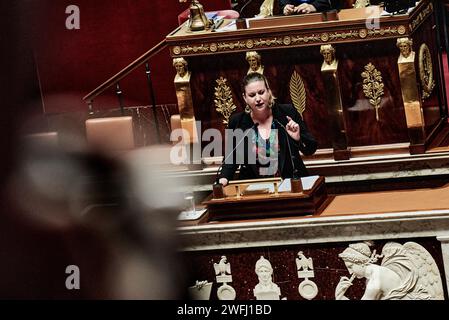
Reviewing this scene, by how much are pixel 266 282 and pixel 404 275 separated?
0.75 metres

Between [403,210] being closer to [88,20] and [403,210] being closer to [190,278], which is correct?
[190,278]

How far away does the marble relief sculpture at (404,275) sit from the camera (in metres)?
5.34

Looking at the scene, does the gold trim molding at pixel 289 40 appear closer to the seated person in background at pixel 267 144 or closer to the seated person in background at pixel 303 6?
the seated person in background at pixel 303 6

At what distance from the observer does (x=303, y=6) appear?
6.51 meters

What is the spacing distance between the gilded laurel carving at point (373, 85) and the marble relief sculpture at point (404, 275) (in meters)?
1.31

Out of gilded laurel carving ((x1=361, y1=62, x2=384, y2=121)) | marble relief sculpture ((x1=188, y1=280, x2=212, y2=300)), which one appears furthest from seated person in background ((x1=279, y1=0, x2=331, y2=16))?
marble relief sculpture ((x1=188, y1=280, x2=212, y2=300))

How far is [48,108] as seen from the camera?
8.66 m

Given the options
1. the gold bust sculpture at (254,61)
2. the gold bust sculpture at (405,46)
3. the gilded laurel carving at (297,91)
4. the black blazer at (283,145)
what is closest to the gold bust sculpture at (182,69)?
the gold bust sculpture at (254,61)

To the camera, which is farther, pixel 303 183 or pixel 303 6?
pixel 303 6

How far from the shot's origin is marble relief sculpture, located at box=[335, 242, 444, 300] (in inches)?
210

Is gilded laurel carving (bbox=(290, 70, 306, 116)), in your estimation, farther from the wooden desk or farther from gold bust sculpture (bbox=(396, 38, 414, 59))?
gold bust sculpture (bbox=(396, 38, 414, 59))

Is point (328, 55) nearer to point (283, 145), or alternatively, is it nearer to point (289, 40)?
point (289, 40)

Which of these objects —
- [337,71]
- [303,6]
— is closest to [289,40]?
[303,6]

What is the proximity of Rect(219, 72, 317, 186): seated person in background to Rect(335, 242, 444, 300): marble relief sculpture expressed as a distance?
752mm
